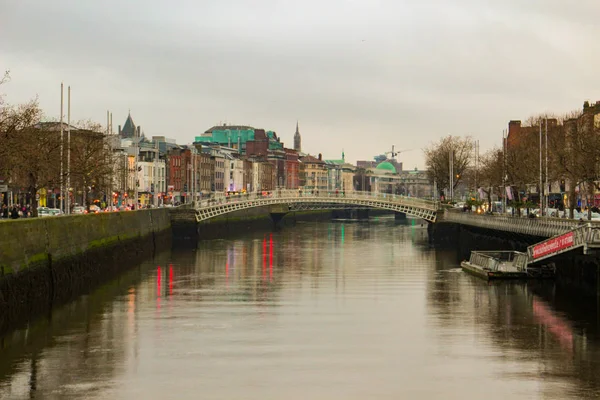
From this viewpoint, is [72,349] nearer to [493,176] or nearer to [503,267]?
[503,267]

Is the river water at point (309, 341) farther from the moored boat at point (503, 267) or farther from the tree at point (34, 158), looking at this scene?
the tree at point (34, 158)

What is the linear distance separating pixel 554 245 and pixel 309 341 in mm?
18010

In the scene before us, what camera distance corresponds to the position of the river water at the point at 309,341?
103 feet

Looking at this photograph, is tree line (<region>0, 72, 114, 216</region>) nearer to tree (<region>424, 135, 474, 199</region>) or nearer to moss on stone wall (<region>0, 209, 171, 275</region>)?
moss on stone wall (<region>0, 209, 171, 275</region>)

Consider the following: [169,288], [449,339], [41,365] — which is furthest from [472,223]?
[41,365]

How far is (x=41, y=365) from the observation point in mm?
34625

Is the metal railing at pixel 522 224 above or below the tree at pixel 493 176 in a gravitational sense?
below

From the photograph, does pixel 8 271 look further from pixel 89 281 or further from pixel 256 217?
pixel 256 217

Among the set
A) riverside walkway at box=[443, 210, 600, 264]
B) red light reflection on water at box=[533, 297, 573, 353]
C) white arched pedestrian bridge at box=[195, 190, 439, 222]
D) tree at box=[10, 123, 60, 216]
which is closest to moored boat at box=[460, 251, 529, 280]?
riverside walkway at box=[443, 210, 600, 264]

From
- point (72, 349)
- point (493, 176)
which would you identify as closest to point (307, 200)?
point (493, 176)

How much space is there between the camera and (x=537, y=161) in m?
97.0

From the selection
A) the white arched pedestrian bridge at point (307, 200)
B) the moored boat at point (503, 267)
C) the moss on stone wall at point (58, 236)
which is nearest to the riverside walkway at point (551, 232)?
the moored boat at point (503, 267)

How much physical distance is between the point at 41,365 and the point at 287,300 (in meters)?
19.3

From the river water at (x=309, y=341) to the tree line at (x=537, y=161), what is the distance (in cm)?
1688
